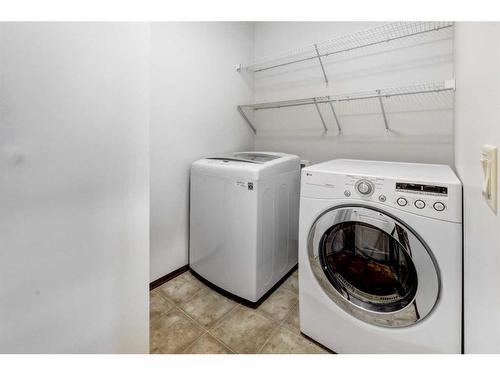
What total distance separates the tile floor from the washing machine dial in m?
0.85

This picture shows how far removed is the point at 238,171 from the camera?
58.0 inches

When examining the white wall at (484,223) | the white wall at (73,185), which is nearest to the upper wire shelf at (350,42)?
the white wall at (484,223)

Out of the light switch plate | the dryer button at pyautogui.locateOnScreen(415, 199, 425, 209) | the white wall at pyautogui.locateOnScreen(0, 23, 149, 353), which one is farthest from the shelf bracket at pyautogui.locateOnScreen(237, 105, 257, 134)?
the light switch plate

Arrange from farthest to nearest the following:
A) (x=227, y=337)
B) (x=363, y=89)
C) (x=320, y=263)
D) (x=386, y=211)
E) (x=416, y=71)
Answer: (x=363, y=89)
(x=416, y=71)
(x=227, y=337)
(x=320, y=263)
(x=386, y=211)

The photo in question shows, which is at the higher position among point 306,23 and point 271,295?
point 306,23

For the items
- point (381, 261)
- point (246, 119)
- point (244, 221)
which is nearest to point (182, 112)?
point (246, 119)

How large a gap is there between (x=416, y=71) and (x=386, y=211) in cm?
120

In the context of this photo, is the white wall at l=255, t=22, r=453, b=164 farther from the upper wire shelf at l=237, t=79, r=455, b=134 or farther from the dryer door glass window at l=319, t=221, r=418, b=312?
the dryer door glass window at l=319, t=221, r=418, b=312

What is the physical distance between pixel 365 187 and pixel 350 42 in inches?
52.0

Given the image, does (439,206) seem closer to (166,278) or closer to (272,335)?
(272,335)

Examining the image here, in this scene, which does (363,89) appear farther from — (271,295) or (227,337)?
(227,337)

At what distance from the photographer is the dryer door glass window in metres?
1.02
